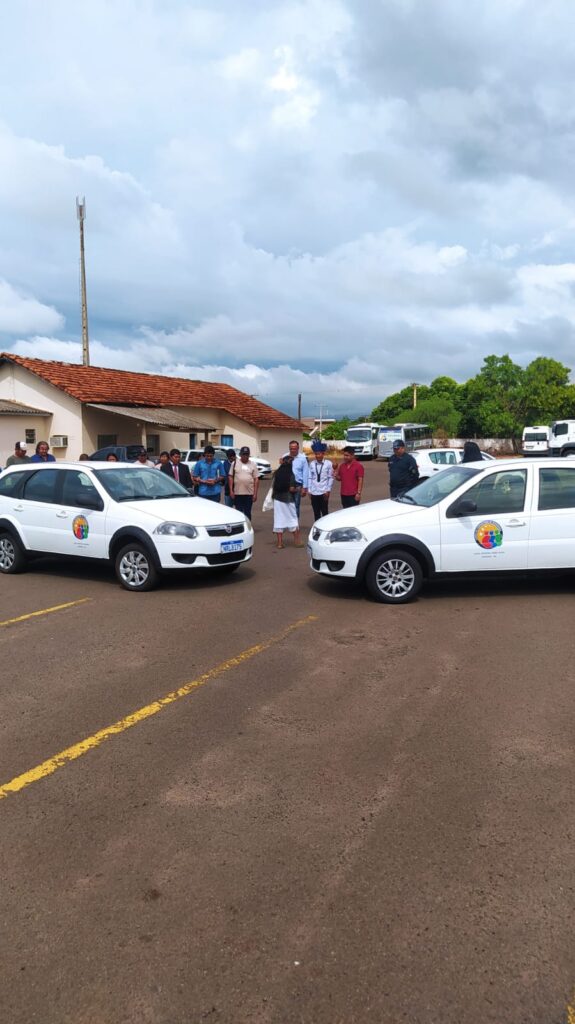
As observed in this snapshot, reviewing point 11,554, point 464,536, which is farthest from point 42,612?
point 464,536

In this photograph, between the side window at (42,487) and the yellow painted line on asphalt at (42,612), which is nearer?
the yellow painted line on asphalt at (42,612)

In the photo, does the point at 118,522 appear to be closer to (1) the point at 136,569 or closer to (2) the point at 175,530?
(1) the point at 136,569

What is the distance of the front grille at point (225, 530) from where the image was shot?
8.34 m

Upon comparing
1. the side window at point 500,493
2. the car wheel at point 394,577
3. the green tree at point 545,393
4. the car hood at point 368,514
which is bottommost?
the car wheel at point 394,577

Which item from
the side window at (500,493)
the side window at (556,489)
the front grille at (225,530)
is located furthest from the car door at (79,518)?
the side window at (556,489)

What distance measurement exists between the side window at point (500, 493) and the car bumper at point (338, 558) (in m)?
1.38

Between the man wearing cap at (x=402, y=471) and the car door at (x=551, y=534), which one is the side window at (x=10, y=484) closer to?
the man wearing cap at (x=402, y=471)

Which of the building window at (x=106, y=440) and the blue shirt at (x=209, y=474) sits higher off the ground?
the building window at (x=106, y=440)

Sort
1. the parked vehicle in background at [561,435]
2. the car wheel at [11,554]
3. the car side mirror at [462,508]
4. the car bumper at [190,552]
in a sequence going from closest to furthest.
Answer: the car side mirror at [462,508] < the car bumper at [190,552] < the car wheel at [11,554] < the parked vehicle in background at [561,435]

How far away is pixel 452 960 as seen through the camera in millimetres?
2432

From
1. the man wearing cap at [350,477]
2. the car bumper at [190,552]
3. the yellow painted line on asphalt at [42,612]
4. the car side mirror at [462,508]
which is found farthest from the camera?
the man wearing cap at [350,477]

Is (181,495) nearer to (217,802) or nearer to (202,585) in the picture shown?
(202,585)

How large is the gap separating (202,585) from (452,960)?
6543mm

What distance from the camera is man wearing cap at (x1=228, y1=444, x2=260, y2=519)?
11.8 metres
